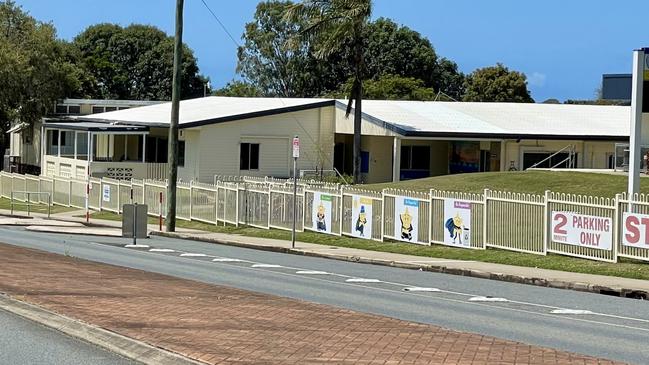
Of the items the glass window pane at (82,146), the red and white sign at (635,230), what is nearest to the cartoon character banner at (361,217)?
the red and white sign at (635,230)

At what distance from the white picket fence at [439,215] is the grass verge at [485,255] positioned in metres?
0.27

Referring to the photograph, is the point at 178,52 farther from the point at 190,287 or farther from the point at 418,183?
the point at 190,287

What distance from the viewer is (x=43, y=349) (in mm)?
9875

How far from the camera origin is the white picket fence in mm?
21969

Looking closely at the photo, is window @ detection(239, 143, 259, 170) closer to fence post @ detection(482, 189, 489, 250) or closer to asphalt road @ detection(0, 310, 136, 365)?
fence post @ detection(482, 189, 489, 250)

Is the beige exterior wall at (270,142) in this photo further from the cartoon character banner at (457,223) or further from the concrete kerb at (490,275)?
the cartoon character banner at (457,223)

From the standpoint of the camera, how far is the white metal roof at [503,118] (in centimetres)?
4797

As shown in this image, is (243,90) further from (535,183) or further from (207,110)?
(535,183)

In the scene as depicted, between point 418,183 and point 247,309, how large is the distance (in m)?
27.9

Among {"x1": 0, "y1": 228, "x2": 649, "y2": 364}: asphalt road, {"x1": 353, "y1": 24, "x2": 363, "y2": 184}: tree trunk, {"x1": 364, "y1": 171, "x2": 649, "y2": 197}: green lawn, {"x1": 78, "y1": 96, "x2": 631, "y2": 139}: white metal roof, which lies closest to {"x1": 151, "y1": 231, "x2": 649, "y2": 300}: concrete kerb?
{"x1": 0, "y1": 228, "x2": 649, "y2": 364}: asphalt road

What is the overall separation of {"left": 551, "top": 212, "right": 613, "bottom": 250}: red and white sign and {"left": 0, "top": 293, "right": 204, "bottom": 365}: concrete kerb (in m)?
14.0

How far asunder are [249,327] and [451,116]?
42.2 metres

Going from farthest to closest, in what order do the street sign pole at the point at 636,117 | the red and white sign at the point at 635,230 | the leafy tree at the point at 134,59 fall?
1. the leafy tree at the point at 134,59
2. the street sign pole at the point at 636,117
3. the red and white sign at the point at 635,230

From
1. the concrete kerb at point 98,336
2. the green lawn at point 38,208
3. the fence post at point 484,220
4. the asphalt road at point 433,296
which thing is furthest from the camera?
the green lawn at point 38,208
